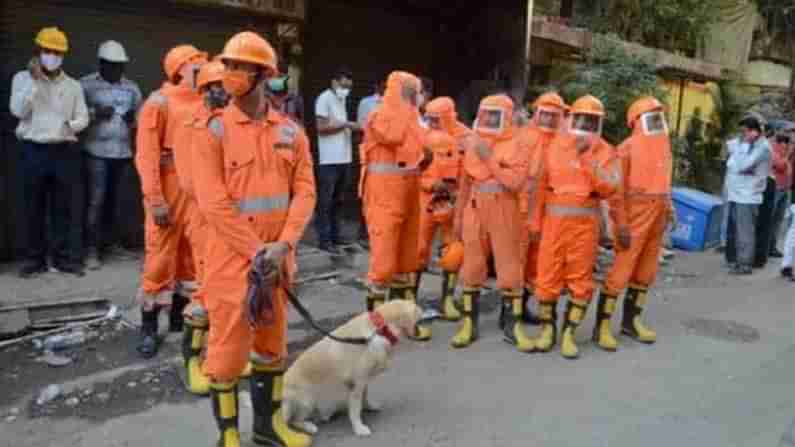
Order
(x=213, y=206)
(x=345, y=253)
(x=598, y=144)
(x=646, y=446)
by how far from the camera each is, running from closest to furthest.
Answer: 1. (x=213, y=206)
2. (x=646, y=446)
3. (x=598, y=144)
4. (x=345, y=253)

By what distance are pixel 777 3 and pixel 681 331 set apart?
16.2m

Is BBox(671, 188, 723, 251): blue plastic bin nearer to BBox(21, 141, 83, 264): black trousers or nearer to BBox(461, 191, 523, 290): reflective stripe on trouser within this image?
BBox(461, 191, 523, 290): reflective stripe on trouser

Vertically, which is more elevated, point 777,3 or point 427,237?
point 777,3

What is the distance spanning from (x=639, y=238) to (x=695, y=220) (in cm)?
526

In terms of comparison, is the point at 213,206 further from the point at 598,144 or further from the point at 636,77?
the point at 636,77

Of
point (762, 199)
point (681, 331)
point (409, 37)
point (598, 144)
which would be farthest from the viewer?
point (409, 37)

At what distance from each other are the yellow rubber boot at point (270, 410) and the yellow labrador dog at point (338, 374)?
14 cm

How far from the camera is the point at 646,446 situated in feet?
13.6

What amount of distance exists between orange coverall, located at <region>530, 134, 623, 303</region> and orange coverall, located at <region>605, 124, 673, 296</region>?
329 mm

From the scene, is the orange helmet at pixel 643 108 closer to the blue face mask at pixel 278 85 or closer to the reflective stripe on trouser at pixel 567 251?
the reflective stripe on trouser at pixel 567 251

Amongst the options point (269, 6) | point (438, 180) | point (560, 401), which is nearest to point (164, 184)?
point (438, 180)

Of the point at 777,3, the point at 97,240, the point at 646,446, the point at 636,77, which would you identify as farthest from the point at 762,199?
the point at 777,3

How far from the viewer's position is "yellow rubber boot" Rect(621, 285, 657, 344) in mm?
6168

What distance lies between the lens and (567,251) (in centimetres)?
549
